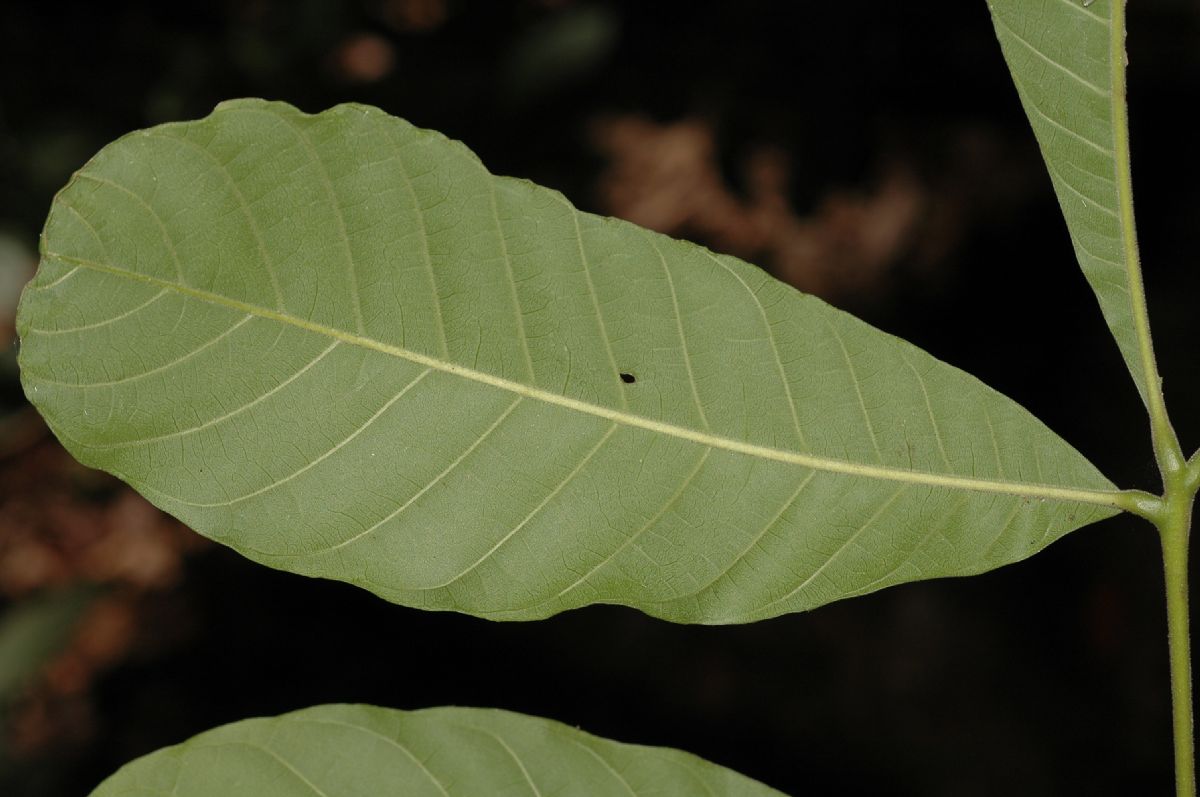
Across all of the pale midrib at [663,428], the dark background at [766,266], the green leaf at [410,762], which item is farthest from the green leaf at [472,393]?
the dark background at [766,266]

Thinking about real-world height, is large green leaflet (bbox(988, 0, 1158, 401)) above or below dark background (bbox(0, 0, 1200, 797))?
above

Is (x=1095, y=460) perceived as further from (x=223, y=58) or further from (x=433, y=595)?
(x=433, y=595)

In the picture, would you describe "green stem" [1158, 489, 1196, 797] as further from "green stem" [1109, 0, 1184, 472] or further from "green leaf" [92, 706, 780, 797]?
"green leaf" [92, 706, 780, 797]

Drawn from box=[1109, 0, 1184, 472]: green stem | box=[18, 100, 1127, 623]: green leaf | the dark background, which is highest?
box=[1109, 0, 1184, 472]: green stem

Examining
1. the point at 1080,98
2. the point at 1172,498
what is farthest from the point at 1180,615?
the point at 1080,98

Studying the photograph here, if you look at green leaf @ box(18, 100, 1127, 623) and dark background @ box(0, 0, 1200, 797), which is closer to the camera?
green leaf @ box(18, 100, 1127, 623)

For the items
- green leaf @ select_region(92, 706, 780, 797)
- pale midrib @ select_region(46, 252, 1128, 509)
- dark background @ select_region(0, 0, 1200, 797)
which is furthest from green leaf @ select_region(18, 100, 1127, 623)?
dark background @ select_region(0, 0, 1200, 797)

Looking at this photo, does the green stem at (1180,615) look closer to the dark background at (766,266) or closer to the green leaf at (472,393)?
the green leaf at (472,393)
